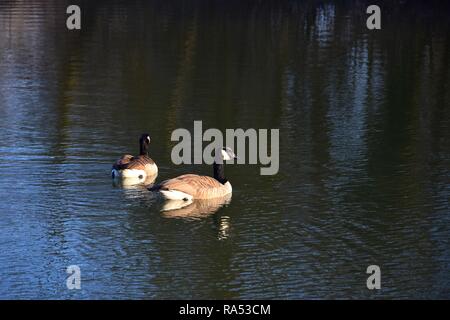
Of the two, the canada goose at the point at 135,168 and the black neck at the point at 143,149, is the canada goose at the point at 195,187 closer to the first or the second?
the canada goose at the point at 135,168

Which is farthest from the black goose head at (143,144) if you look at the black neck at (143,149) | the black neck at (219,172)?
the black neck at (219,172)

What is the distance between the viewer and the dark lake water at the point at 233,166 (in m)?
12.9

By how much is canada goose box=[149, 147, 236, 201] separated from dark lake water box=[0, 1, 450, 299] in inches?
10.7

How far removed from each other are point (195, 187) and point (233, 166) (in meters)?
2.56

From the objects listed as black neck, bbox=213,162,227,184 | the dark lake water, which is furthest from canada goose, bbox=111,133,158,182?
black neck, bbox=213,162,227,184

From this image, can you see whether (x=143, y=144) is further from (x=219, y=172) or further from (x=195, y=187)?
(x=195, y=187)

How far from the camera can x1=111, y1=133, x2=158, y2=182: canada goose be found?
17.0m

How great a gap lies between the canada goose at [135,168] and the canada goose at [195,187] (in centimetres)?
103

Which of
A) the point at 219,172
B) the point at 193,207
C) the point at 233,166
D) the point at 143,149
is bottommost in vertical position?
the point at 193,207

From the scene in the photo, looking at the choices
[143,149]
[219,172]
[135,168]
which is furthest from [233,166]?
[135,168]

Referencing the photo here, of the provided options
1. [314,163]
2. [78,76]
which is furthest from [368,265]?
[78,76]

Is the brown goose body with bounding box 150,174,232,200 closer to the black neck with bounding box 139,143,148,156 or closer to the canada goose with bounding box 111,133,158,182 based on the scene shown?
the canada goose with bounding box 111,133,158,182

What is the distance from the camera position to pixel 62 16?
42344 millimetres

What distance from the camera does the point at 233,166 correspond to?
18547 mm
